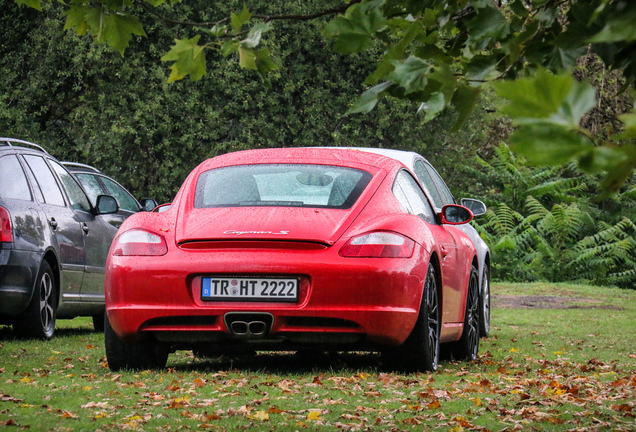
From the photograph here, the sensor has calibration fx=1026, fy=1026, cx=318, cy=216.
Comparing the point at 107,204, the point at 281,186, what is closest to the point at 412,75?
the point at 281,186

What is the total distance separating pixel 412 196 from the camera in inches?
286

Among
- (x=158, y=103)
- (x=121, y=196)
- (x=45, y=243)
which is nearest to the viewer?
(x=45, y=243)

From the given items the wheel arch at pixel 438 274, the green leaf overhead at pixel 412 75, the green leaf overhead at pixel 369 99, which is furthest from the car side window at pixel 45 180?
the green leaf overhead at pixel 412 75

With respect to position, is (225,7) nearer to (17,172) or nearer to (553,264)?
(553,264)

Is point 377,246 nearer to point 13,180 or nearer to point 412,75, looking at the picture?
point 412,75

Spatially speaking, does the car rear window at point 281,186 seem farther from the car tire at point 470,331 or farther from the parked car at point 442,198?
the car tire at point 470,331

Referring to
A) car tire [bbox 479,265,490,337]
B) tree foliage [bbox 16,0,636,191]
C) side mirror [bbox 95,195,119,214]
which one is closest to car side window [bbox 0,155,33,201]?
side mirror [bbox 95,195,119,214]

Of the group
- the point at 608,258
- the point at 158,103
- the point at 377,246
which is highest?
the point at 158,103

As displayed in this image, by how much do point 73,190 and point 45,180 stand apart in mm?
956

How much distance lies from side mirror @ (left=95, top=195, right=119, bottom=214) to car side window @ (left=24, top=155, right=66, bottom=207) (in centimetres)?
42

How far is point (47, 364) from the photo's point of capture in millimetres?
7250

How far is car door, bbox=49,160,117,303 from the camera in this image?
33.2ft

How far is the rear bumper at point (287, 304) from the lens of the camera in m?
5.98

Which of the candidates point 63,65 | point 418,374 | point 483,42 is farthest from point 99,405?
point 63,65
